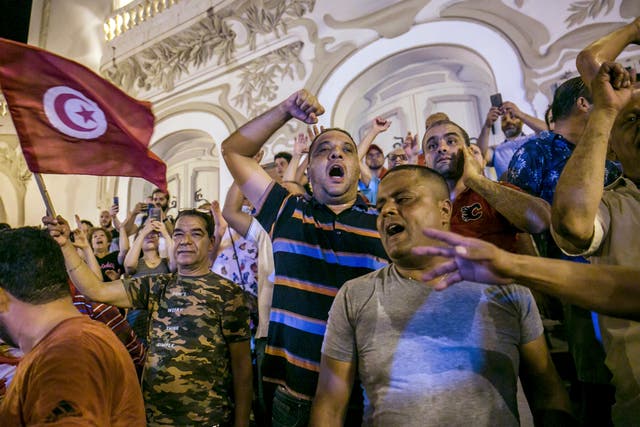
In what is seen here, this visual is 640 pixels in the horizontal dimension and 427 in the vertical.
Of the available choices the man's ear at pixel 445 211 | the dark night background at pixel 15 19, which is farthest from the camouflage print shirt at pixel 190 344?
the dark night background at pixel 15 19

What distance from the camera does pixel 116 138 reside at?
2.93 meters

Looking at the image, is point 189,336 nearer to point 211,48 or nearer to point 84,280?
point 84,280

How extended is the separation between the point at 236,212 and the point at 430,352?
66.9 inches

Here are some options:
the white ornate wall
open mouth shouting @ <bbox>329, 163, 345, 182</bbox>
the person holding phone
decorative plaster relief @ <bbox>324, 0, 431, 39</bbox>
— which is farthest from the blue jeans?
decorative plaster relief @ <bbox>324, 0, 431, 39</bbox>

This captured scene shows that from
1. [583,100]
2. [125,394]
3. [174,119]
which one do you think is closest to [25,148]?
[125,394]

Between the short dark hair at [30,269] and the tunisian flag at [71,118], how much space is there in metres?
1.25

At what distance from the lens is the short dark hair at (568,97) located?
6.53 ft

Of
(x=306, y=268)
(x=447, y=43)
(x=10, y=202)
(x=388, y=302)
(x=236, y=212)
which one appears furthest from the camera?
(x=10, y=202)

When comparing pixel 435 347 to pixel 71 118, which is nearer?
pixel 435 347

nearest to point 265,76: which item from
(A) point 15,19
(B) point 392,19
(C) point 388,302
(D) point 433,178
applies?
(B) point 392,19

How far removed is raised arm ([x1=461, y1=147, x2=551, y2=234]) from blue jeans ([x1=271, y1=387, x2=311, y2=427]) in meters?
1.06

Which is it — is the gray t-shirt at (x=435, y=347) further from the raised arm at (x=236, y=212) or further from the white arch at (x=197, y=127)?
the white arch at (x=197, y=127)

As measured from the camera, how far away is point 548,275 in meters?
0.97

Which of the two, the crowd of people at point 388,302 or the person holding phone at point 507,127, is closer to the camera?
the crowd of people at point 388,302
